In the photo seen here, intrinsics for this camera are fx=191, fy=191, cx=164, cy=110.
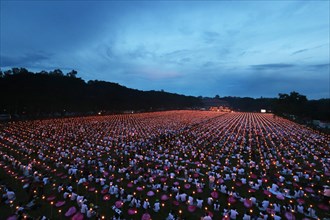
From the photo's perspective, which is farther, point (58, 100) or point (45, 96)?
point (58, 100)

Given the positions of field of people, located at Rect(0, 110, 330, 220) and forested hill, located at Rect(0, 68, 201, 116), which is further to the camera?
forested hill, located at Rect(0, 68, 201, 116)

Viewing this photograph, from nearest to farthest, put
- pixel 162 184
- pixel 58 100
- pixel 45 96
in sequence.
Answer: pixel 162 184 < pixel 45 96 < pixel 58 100

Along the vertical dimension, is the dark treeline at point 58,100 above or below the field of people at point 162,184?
above

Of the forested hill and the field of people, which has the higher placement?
the forested hill

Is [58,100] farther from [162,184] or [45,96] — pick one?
[162,184]

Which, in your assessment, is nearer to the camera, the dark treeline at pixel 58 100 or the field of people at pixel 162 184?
the field of people at pixel 162 184

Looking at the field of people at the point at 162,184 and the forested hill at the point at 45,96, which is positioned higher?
the forested hill at the point at 45,96

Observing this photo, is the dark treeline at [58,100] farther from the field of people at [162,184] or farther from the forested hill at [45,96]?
the field of people at [162,184]

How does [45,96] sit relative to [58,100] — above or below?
above

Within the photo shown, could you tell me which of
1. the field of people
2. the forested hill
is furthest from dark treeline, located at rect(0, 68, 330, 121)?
the field of people

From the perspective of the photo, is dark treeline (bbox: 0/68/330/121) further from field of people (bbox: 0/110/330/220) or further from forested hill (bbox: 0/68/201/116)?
field of people (bbox: 0/110/330/220)

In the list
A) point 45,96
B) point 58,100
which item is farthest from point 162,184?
point 45,96

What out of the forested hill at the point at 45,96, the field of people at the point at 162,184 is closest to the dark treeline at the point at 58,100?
the forested hill at the point at 45,96

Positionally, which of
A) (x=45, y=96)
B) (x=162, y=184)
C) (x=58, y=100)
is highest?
(x=45, y=96)
